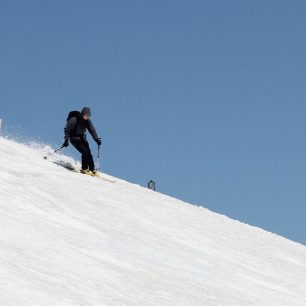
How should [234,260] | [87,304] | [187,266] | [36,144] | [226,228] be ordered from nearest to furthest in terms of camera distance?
1. [87,304]
2. [187,266]
3. [234,260]
4. [226,228]
5. [36,144]

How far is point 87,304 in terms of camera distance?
7879 mm

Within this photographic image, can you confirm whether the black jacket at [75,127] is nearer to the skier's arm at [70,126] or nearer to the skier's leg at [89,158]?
the skier's arm at [70,126]

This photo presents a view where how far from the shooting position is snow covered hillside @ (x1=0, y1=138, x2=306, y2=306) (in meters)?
8.52

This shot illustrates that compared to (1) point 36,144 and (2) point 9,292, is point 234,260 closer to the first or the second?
(2) point 9,292

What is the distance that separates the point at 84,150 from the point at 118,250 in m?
8.98

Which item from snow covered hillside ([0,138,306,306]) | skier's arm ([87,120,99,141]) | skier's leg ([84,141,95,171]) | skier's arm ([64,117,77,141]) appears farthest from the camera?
skier's arm ([87,120,99,141])

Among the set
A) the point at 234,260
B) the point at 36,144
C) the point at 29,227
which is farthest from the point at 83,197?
the point at 36,144

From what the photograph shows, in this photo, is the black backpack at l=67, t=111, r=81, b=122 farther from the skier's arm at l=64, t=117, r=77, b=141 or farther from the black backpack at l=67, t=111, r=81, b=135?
the skier's arm at l=64, t=117, r=77, b=141

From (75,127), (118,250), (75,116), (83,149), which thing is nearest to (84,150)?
(83,149)

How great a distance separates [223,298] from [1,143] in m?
11.0

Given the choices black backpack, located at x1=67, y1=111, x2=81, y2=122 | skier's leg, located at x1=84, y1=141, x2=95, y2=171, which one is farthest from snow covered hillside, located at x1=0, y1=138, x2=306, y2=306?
black backpack, located at x1=67, y1=111, x2=81, y2=122

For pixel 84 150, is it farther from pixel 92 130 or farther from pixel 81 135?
pixel 92 130

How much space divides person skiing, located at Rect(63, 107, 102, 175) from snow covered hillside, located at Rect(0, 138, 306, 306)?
698 millimetres

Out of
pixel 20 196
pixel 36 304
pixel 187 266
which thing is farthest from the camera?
pixel 20 196
